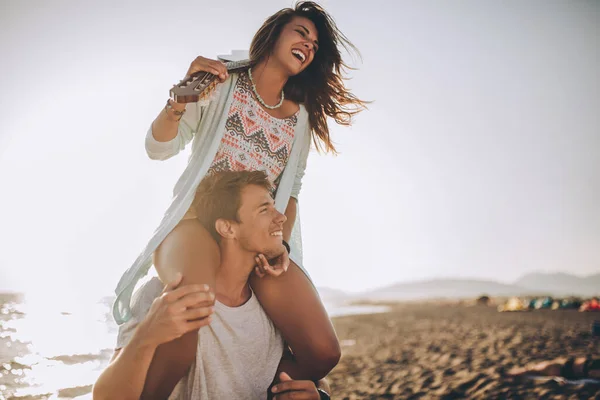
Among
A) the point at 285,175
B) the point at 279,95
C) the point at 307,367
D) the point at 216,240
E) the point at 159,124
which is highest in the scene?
the point at 279,95

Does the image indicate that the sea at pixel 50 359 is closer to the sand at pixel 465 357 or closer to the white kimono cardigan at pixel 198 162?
the sand at pixel 465 357

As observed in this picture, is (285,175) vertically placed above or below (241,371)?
above

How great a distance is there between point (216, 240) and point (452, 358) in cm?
884

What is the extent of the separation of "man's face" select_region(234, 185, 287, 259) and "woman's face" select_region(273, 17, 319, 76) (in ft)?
3.24

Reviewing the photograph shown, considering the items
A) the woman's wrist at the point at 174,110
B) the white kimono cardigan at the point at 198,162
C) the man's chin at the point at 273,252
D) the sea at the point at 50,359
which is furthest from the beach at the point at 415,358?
the woman's wrist at the point at 174,110

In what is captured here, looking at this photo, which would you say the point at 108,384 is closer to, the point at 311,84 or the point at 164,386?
the point at 164,386

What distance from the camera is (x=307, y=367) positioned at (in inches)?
120

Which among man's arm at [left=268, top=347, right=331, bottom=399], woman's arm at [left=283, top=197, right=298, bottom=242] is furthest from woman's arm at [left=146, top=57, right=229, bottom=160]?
man's arm at [left=268, top=347, right=331, bottom=399]

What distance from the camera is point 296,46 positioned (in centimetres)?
352

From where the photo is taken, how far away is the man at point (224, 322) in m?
2.39

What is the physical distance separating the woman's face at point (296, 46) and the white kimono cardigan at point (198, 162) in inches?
13.1

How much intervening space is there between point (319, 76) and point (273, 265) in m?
1.56

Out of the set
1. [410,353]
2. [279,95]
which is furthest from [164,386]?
[410,353]

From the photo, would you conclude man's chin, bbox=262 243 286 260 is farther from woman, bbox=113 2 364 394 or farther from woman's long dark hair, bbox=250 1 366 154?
woman's long dark hair, bbox=250 1 366 154
